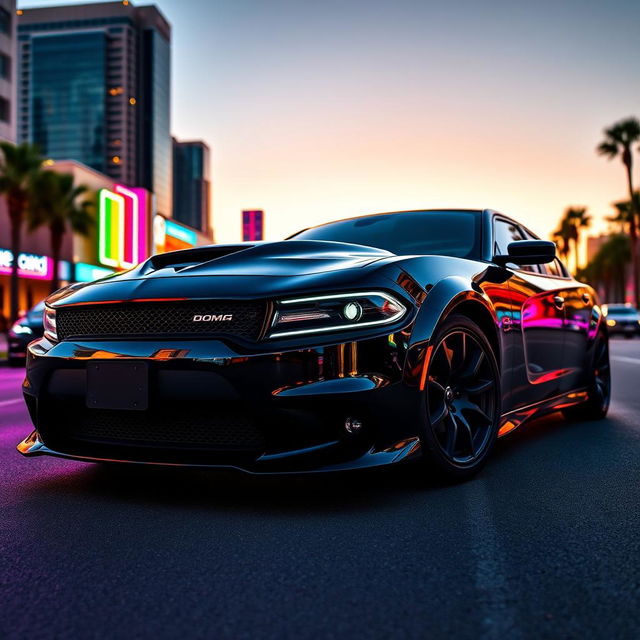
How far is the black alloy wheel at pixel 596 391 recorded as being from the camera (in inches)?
225

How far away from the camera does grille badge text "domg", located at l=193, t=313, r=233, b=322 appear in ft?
9.86

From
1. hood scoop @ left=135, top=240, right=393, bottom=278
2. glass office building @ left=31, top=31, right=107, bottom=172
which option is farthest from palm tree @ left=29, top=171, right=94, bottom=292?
glass office building @ left=31, top=31, right=107, bottom=172

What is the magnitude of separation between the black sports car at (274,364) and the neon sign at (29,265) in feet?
107

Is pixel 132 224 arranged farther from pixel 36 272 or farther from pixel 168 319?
pixel 168 319

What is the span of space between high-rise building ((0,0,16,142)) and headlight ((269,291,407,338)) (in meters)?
50.2

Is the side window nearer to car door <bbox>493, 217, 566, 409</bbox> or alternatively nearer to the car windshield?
car door <bbox>493, 217, 566, 409</bbox>

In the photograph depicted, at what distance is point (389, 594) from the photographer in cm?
211

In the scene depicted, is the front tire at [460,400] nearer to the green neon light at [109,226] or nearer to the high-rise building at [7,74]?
the green neon light at [109,226]

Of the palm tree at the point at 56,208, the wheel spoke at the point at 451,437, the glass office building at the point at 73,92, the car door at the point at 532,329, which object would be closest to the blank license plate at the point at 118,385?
the wheel spoke at the point at 451,437

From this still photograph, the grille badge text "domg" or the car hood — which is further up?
the car hood

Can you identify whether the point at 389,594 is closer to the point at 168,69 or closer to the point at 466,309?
the point at 466,309

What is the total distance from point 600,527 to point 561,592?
786mm

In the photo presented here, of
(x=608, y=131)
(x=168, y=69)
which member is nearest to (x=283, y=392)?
(x=608, y=131)

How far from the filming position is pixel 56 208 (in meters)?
33.7
